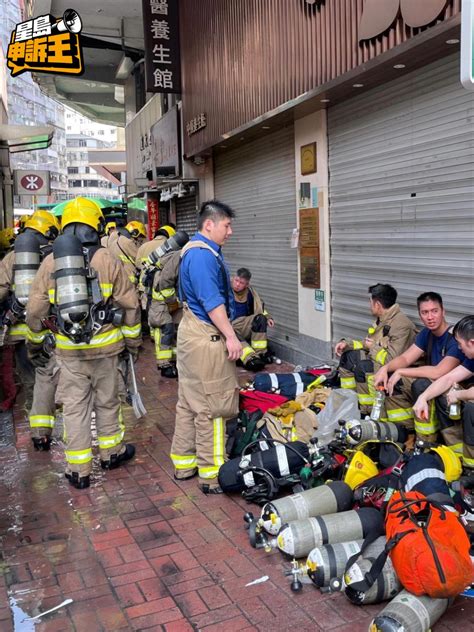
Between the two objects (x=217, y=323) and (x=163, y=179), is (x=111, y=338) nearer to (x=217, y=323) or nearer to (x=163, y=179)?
(x=217, y=323)

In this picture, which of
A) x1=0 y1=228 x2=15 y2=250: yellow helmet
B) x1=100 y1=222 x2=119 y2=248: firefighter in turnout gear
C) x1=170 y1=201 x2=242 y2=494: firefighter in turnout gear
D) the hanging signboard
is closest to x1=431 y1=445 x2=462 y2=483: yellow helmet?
x1=170 y1=201 x2=242 y2=494: firefighter in turnout gear

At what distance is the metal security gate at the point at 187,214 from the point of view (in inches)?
532

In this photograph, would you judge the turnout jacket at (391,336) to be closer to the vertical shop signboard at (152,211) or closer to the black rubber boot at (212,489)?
→ the black rubber boot at (212,489)

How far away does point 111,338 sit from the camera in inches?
192

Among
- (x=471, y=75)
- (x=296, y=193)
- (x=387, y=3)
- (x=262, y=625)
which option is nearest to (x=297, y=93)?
(x=296, y=193)

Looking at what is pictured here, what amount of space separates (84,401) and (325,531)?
2249 millimetres

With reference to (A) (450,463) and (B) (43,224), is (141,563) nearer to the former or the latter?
(A) (450,463)

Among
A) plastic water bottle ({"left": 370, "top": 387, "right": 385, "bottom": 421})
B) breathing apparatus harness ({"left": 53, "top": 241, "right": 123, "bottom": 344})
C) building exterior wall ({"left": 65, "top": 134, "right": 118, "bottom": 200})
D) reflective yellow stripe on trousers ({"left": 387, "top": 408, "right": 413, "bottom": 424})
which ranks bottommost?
reflective yellow stripe on trousers ({"left": 387, "top": 408, "right": 413, "bottom": 424})

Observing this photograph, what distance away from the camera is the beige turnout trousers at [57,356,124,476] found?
15.7 feet

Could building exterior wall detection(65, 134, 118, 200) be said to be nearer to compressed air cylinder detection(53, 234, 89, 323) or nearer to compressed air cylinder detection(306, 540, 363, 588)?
compressed air cylinder detection(53, 234, 89, 323)

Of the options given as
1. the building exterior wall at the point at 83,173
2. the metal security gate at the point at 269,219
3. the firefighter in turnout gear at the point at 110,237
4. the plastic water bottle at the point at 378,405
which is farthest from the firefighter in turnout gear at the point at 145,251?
the building exterior wall at the point at 83,173

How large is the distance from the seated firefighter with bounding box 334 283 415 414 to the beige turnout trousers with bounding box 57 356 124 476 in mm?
2148

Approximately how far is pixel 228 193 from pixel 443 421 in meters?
7.41

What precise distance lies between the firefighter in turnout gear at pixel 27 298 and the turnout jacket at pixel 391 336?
9.29 feet
